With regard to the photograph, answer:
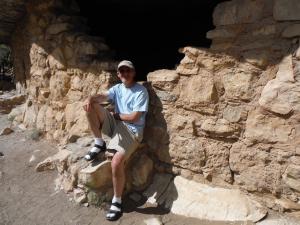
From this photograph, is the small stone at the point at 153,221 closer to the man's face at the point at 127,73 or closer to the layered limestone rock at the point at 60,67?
the man's face at the point at 127,73

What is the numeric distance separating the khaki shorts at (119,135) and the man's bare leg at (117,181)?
85mm

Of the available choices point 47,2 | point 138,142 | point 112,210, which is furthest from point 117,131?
point 47,2

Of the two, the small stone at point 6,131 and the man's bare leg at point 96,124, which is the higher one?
the man's bare leg at point 96,124

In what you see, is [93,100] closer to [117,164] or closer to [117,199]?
[117,164]

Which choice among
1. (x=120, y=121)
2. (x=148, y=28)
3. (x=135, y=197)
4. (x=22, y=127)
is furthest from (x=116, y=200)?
(x=148, y=28)

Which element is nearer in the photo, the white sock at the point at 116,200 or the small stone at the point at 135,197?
the white sock at the point at 116,200

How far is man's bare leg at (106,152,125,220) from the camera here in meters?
3.46

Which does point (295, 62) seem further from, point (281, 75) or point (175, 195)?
point (175, 195)

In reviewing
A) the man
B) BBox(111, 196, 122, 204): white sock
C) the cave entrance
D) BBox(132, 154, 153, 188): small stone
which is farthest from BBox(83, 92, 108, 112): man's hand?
the cave entrance

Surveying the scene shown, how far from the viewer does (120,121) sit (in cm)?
373

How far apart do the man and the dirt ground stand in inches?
9.2

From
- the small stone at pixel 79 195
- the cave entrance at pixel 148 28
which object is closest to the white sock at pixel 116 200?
Answer: the small stone at pixel 79 195

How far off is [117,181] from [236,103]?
1.29 meters

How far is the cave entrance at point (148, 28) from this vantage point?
598cm
